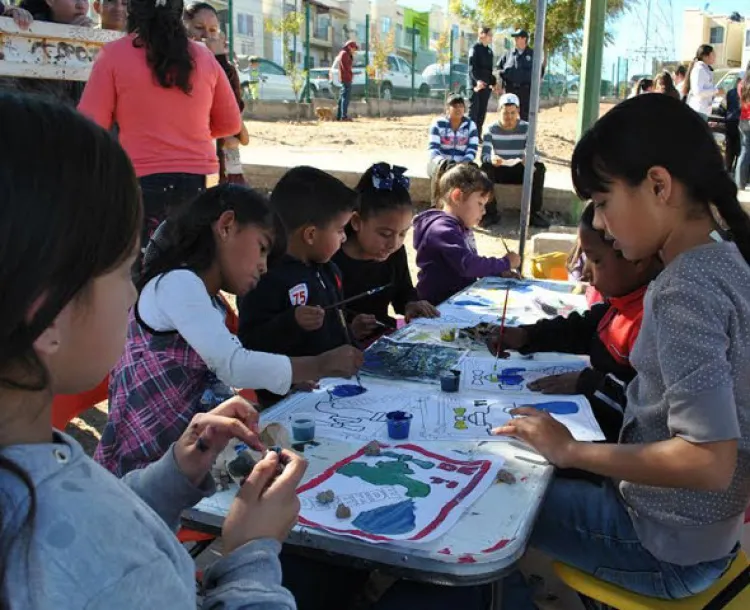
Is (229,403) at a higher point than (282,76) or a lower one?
lower

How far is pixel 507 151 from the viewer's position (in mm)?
8258

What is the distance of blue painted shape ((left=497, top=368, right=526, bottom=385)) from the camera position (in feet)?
6.98

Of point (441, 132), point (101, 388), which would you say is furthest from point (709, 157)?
point (441, 132)

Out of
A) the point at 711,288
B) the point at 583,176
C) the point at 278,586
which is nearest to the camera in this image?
the point at 278,586

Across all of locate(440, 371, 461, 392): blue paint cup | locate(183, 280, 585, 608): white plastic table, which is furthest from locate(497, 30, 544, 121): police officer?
locate(183, 280, 585, 608): white plastic table

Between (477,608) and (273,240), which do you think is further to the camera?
(273,240)

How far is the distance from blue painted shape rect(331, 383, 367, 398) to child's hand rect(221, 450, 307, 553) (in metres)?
0.88

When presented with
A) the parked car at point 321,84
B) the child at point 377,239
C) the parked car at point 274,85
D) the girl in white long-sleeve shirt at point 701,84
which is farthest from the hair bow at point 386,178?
the parked car at point 321,84

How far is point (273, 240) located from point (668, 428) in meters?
1.08

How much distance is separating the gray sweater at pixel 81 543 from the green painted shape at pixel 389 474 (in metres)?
0.67

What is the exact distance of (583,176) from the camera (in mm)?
1621

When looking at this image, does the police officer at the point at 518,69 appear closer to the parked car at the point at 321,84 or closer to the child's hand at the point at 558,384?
the child's hand at the point at 558,384

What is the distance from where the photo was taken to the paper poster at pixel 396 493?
1303 millimetres

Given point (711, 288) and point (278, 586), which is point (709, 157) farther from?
point (278, 586)
